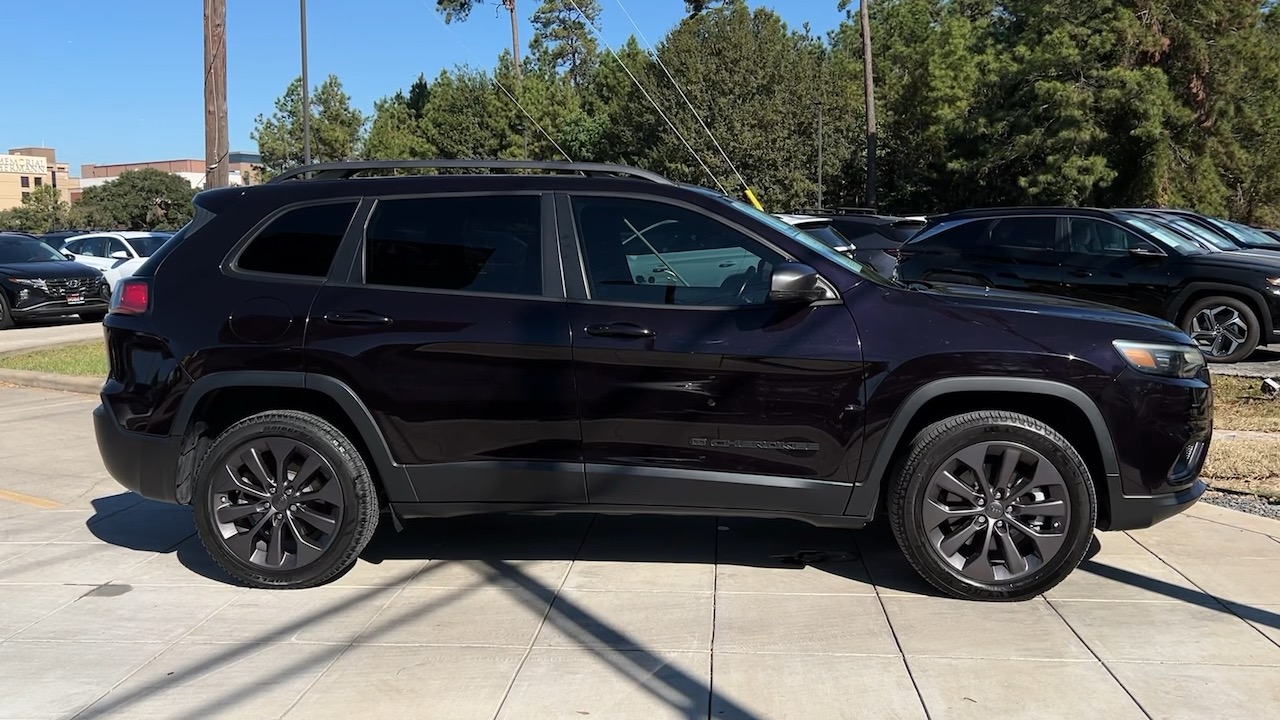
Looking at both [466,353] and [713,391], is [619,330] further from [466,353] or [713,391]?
[466,353]

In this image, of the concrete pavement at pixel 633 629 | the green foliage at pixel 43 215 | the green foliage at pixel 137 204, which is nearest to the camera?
the concrete pavement at pixel 633 629

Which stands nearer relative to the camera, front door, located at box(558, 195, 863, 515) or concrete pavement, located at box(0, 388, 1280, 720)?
concrete pavement, located at box(0, 388, 1280, 720)

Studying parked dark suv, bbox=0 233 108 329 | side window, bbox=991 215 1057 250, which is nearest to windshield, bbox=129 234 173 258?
parked dark suv, bbox=0 233 108 329

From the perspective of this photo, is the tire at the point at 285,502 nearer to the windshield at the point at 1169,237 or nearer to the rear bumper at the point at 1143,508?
the rear bumper at the point at 1143,508

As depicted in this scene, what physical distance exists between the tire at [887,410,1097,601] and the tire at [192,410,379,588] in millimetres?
2426

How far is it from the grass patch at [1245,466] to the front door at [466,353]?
166 inches

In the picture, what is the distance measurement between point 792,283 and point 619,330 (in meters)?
0.76

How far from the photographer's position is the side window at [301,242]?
15.1ft

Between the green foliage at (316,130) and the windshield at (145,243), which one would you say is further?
the green foliage at (316,130)

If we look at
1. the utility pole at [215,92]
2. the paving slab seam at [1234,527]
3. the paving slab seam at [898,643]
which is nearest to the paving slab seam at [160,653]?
the paving slab seam at [898,643]

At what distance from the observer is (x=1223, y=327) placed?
1050 centimetres

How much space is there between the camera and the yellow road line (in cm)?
611

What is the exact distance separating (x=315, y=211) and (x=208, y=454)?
48.3 inches

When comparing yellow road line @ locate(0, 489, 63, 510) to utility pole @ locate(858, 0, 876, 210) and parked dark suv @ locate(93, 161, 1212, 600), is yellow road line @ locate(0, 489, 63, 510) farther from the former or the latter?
utility pole @ locate(858, 0, 876, 210)
